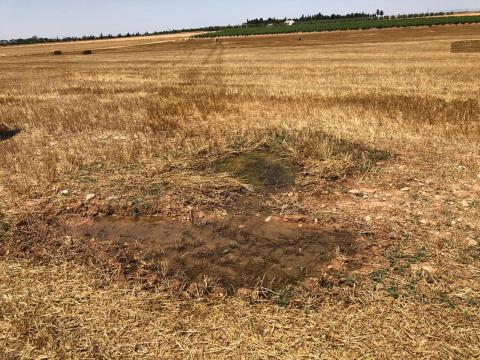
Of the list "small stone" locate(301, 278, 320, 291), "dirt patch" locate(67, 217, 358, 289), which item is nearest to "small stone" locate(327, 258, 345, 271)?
"dirt patch" locate(67, 217, 358, 289)

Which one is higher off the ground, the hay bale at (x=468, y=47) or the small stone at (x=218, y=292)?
the hay bale at (x=468, y=47)

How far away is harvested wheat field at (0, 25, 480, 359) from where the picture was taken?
3572 millimetres

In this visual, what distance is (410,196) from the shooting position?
A: 5918mm

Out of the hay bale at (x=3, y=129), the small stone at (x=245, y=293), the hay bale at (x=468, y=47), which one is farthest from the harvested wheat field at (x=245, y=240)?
the hay bale at (x=468, y=47)

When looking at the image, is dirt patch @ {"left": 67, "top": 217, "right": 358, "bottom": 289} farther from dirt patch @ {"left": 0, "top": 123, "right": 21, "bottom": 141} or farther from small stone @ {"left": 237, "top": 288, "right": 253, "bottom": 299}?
dirt patch @ {"left": 0, "top": 123, "right": 21, "bottom": 141}

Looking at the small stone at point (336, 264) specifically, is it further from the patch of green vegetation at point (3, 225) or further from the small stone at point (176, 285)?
the patch of green vegetation at point (3, 225)

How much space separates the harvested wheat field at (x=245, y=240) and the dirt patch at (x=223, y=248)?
0.02 metres

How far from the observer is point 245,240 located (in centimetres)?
503

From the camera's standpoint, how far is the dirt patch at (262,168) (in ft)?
21.9

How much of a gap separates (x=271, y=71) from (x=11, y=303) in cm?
1963

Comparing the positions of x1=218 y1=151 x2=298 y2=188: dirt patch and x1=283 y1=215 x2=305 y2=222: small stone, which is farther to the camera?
x1=218 y1=151 x2=298 y2=188: dirt patch

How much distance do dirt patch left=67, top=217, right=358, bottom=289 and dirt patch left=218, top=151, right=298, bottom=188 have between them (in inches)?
50.7

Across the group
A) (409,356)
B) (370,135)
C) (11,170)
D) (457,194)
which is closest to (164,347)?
(409,356)

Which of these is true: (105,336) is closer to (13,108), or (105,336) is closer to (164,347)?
(164,347)
